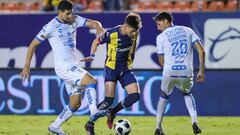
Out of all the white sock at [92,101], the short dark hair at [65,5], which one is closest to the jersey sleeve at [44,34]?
the short dark hair at [65,5]

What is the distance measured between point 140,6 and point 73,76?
34.2ft

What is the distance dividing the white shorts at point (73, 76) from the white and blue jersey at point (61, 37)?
115 millimetres

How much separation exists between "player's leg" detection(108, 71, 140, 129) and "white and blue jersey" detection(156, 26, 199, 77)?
0.52 m

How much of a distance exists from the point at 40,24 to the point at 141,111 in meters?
4.25

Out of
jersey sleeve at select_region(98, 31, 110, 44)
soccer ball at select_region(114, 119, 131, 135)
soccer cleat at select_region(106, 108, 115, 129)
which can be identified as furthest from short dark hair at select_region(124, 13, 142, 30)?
Answer: soccer ball at select_region(114, 119, 131, 135)

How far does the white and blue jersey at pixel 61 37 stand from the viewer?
1127 cm

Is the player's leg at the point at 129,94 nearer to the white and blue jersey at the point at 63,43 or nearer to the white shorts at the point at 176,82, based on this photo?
the white shorts at the point at 176,82

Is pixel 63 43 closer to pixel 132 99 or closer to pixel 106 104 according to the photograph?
pixel 106 104

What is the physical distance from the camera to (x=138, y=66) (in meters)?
18.4

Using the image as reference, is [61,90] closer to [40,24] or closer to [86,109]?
[86,109]

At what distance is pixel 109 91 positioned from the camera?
11.9 metres

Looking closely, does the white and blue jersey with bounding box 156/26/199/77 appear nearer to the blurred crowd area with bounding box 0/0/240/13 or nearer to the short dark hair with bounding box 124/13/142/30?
the short dark hair with bounding box 124/13/142/30

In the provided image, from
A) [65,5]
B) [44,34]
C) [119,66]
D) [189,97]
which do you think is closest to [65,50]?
[44,34]

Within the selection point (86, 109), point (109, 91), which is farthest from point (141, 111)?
point (109, 91)
